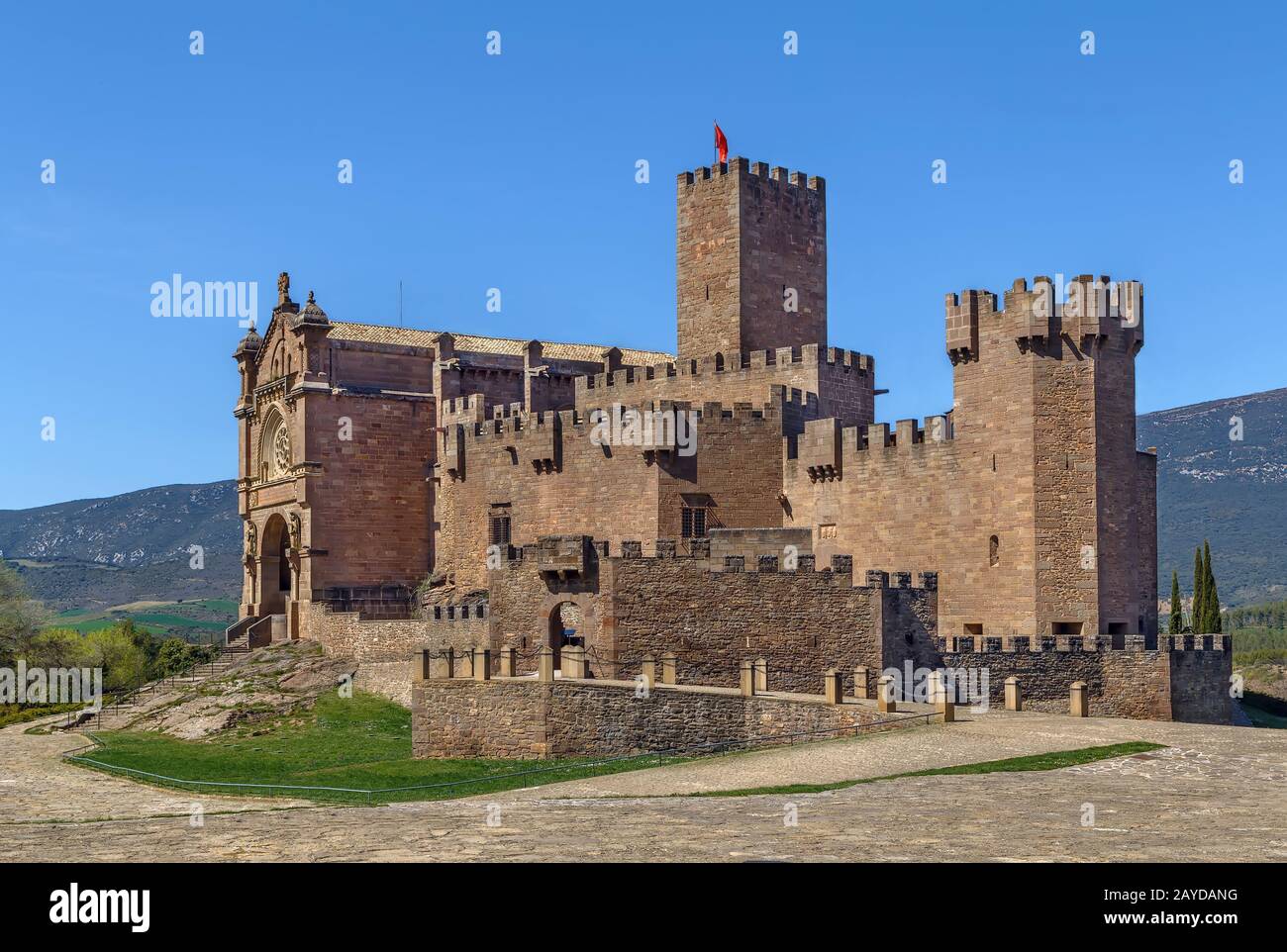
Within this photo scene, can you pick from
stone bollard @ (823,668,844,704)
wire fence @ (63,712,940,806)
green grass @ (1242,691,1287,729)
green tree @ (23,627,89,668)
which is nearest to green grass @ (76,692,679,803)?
wire fence @ (63,712,940,806)

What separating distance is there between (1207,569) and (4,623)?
165 ft

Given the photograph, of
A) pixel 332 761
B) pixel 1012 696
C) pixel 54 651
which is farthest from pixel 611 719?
pixel 54 651

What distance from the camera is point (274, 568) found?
2425 inches

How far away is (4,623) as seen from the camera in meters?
62.9

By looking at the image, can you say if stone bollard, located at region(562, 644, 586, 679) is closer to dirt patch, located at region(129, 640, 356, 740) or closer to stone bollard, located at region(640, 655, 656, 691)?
stone bollard, located at region(640, 655, 656, 691)

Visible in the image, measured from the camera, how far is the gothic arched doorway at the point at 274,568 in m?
61.0

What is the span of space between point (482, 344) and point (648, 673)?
102ft

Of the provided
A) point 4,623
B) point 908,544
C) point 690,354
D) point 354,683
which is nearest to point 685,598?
point 908,544

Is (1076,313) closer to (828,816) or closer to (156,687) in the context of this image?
(828,816)

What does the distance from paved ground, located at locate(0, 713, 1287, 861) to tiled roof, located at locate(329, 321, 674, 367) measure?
33.1m

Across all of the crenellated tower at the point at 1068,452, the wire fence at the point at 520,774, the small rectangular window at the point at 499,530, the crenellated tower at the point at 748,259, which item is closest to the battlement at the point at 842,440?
the crenellated tower at the point at 1068,452

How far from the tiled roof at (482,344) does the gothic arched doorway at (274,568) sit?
7670 millimetres

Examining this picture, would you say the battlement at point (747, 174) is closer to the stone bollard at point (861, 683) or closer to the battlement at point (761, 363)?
the battlement at point (761, 363)
